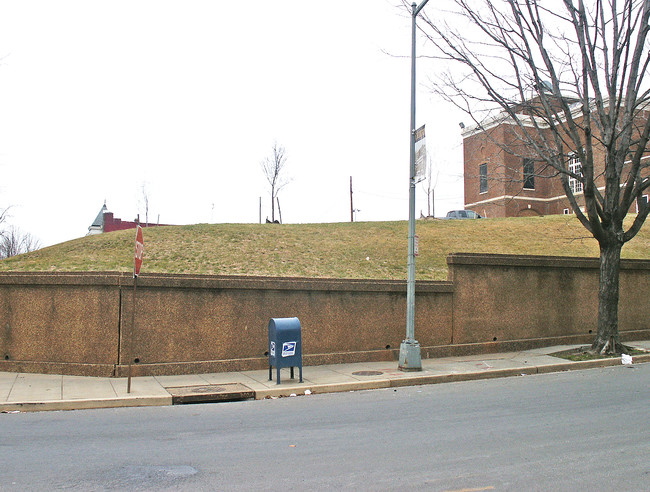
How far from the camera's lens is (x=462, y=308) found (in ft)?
50.4

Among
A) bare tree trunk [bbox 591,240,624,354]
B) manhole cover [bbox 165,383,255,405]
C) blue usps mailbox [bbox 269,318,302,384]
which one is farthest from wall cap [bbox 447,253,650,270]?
manhole cover [bbox 165,383,255,405]

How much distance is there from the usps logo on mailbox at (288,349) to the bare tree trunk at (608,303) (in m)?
8.65

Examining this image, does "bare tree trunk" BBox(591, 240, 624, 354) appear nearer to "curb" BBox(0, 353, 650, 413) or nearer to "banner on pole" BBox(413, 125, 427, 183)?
"curb" BBox(0, 353, 650, 413)

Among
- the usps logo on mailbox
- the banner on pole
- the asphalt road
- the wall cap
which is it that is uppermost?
the banner on pole

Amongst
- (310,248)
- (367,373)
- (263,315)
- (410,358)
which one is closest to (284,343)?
(263,315)

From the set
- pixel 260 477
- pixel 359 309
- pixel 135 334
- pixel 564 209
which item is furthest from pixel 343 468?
pixel 564 209

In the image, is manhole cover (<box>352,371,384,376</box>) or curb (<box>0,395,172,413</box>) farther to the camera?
manhole cover (<box>352,371,384,376</box>)

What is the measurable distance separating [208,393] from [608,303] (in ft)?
35.9

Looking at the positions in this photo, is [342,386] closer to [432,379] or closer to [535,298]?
[432,379]

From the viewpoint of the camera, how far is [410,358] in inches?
500

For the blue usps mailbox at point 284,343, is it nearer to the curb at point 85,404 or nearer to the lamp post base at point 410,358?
the curb at point 85,404

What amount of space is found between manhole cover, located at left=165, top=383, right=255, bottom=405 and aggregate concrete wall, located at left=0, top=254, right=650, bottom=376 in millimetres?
1163

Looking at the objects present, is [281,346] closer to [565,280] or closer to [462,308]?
[462,308]

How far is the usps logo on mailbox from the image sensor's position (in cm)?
1112
